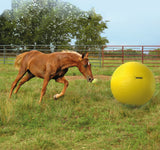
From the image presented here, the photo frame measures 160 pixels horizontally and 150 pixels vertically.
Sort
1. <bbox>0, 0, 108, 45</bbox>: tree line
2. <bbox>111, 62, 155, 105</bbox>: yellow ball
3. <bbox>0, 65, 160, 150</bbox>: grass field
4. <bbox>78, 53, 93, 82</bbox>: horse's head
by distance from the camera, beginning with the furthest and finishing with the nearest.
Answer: <bbox>0, 0, 108, 45</bbox>: tree line → <bbox>78, 53, 93, 82</bbox>: horse's head → <bbox>111, 62, 155, 105</bbox>: yellow ball → <bbox>0, 65, 160, 150</bbox>: grass field

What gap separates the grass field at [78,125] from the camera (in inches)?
133

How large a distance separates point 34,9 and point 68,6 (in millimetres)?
6222

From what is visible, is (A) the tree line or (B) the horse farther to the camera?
(A) the tree line

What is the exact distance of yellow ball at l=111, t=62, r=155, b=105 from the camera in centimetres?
542

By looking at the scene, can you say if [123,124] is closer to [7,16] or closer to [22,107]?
[22,107]

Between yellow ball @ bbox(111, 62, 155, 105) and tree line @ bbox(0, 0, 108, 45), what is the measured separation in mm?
29849

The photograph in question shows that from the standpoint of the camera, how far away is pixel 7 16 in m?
35.5

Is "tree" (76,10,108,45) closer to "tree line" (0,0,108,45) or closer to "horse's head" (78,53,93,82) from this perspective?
"tree line" (0,0,108,45)

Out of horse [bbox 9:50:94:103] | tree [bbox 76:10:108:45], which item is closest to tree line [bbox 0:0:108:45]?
tree [bbox 76:10:108:45]

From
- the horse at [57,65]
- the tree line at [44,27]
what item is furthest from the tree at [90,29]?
the horse at [57,65]

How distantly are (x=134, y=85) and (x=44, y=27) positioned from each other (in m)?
30.8

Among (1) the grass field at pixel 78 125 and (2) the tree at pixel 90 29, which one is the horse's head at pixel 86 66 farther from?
(2) the tree at pixel 90 29

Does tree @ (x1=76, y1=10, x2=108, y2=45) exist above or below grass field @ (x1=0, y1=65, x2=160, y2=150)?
above

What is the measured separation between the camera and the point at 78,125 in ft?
14.4
